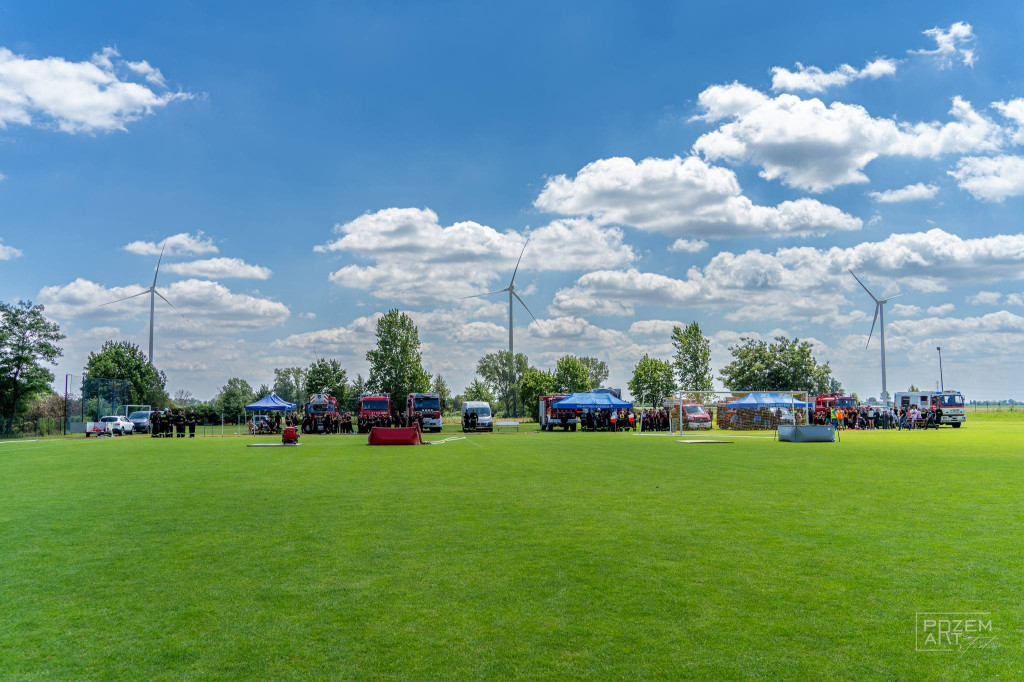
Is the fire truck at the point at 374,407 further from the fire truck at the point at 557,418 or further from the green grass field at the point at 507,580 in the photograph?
the green grass field at the point at 507,580

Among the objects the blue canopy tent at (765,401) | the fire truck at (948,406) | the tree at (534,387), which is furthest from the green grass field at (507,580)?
the tree at (534,387)

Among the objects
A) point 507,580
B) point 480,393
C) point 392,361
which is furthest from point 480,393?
point 507,580

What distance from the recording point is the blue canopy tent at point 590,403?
52.4 metres

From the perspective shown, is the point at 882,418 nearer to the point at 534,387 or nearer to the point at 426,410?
the point at 426,410

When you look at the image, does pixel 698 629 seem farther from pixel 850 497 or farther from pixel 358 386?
pixel 358 386

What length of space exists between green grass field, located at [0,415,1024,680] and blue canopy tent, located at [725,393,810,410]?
36.7m

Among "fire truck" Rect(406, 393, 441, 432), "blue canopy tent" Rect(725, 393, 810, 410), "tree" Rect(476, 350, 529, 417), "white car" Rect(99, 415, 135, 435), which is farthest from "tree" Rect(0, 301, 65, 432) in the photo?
"tree" Rect(476, 350, 529, 417)

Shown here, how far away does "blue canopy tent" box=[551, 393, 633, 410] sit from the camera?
172ft

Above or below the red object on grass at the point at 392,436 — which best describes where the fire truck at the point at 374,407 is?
above

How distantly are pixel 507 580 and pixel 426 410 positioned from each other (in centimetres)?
4600

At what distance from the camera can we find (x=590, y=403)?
5250 centimetres

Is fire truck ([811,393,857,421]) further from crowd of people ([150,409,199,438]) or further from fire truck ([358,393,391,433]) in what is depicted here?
crowd of people ([150,409,199,438])

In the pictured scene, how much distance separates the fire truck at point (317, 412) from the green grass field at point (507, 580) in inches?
1377

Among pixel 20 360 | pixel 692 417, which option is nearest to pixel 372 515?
pixel 692 417
